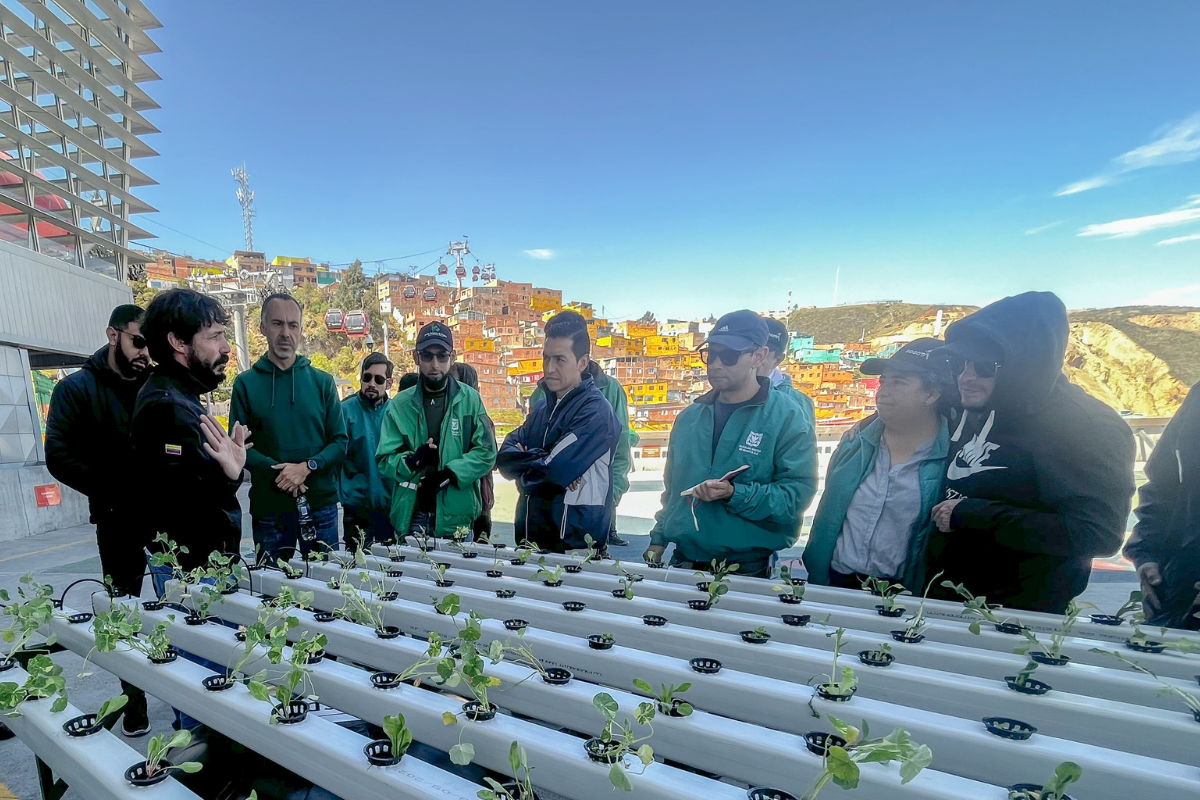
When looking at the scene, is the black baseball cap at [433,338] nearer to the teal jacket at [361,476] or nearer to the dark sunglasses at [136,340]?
the teal jacket at [361,476]

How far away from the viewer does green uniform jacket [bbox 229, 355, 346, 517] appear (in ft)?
8.60

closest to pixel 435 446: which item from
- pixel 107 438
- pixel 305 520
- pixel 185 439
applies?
pixel 305 520

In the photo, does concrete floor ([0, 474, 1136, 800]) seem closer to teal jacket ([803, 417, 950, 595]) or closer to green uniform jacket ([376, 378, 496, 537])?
teal jacket ([803, 417, 950, 595])

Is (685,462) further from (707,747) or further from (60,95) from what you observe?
(60,95)

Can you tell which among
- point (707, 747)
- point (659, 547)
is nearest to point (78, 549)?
point (659, 547)

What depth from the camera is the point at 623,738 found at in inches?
27.7

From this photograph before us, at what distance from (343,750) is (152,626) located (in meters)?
0.92

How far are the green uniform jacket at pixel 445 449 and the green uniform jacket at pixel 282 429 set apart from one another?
0.87ft

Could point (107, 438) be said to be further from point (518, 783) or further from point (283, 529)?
point (518, 783)

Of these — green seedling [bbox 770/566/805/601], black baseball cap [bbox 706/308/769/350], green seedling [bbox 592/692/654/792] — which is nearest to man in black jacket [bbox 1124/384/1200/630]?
green seedling [bbox 770/566/805/601]

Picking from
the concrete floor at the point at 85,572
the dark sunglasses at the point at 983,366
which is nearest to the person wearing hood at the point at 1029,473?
the dark sunglasses at the point at 983,366

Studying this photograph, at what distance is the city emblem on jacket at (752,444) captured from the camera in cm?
208

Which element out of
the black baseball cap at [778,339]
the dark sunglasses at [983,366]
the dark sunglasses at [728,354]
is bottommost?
the dark sunglasses at [983,366]

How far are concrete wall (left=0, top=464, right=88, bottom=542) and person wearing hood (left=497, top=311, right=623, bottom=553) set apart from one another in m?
7.24
